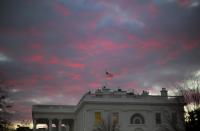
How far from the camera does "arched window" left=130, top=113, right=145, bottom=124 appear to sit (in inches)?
2353

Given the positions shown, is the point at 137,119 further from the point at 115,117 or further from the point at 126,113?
the point at 115,117

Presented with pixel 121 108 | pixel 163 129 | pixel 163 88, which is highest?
pixel 163 88

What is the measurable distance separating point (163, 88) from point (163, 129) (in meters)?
8.05

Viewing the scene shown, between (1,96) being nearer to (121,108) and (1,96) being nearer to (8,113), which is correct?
(8,113)

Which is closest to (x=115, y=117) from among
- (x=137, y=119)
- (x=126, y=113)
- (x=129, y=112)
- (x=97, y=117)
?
(x=126, y=113)

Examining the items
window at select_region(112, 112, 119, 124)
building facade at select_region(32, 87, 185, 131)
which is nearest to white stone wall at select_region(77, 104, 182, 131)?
building facade at select_region(32, 87, 185, 131)

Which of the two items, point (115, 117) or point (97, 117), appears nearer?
point (97, 117)

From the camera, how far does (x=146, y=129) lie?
59500 mm

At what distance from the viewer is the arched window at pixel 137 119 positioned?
196ft

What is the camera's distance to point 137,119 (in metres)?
60.2

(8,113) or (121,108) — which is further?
(121,108)

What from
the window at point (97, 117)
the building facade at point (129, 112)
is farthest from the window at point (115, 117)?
the window at point (97, 117)

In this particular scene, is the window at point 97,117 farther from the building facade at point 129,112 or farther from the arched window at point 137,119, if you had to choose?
the arched window at point 137,119

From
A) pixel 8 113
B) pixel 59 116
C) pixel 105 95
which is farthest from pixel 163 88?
pixel 8 113
